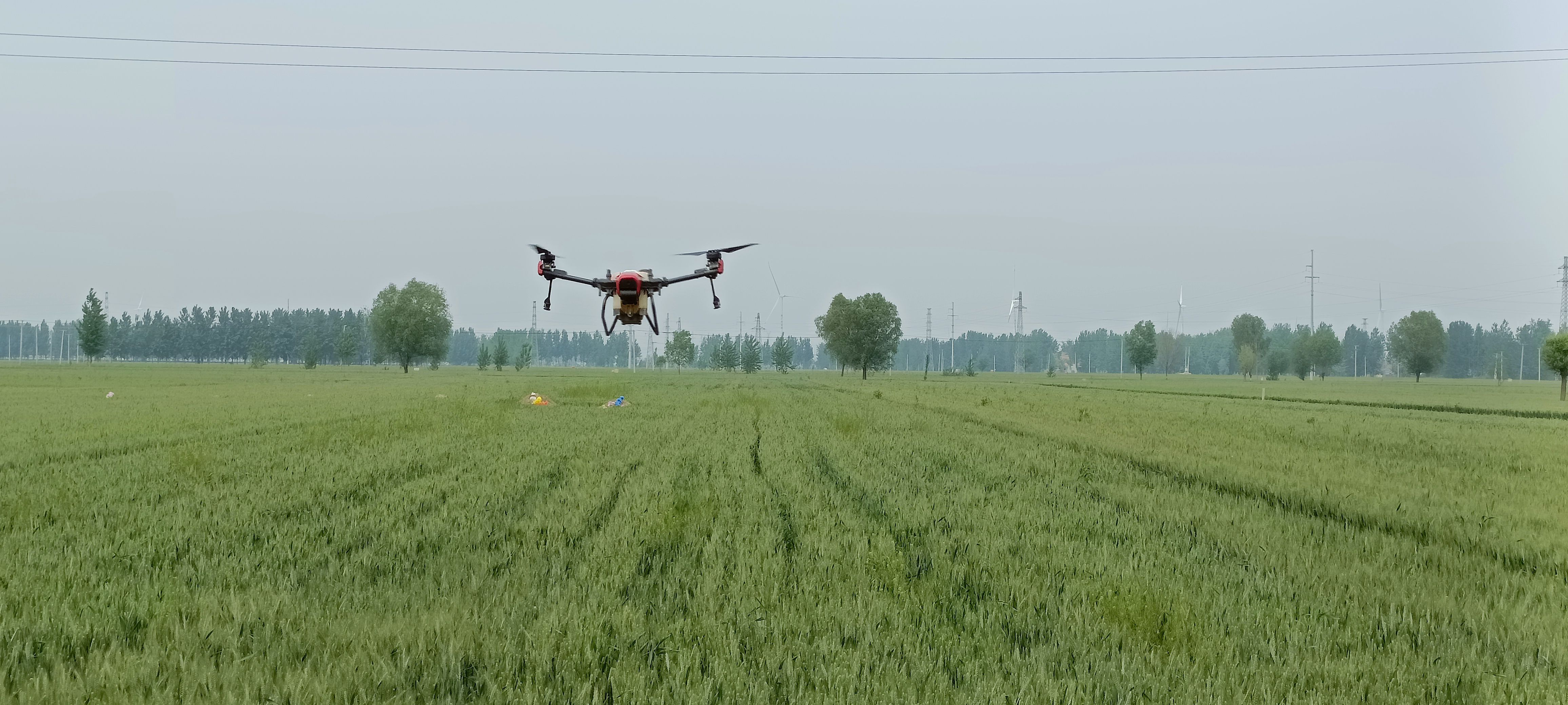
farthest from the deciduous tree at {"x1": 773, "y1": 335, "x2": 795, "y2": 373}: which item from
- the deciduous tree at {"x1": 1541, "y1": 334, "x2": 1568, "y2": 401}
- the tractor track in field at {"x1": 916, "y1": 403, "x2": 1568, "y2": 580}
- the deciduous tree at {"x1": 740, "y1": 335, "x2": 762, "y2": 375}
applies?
the tractor track in field at {"x1": 916, "y1": 403, "x2": 1568, "y2": 580}

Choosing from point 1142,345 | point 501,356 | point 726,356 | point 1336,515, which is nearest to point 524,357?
point 501,356

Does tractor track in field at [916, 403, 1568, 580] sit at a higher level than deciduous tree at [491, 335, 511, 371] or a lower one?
lower

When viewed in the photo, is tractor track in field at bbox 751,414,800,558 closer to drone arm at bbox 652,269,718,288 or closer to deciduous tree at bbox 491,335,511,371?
drone arm at bbox 652,269,718,288

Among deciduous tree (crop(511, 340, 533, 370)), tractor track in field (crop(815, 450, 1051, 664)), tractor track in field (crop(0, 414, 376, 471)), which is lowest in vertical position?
tractor track in field (crop(0, 414, 376, 471))

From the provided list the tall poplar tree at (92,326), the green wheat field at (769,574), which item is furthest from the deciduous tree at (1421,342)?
the tall poplar tree at (92,326)

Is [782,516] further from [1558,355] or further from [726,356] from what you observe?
[726,356]

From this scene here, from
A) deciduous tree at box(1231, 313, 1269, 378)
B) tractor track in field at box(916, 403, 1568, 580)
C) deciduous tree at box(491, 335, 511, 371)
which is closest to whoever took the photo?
tractor track in field at box(916, 403, 1568, 580)
